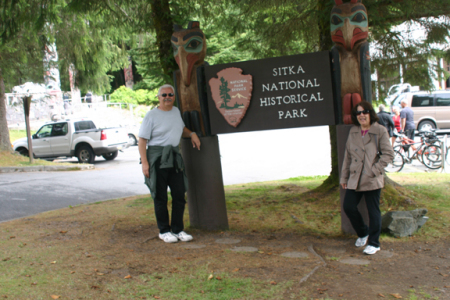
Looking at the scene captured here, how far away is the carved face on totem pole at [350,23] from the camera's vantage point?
474cm

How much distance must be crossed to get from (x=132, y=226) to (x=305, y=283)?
3.01 m

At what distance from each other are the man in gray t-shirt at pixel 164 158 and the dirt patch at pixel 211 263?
260mm

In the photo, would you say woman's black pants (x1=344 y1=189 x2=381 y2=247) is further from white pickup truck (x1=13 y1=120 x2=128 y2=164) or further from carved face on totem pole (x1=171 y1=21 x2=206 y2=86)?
white pickup truck (x1=13 y1=120 x2=128 y2=164)

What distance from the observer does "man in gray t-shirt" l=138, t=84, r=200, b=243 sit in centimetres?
499

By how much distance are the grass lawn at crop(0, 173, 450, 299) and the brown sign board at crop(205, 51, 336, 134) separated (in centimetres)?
142

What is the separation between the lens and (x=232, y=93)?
5.34m

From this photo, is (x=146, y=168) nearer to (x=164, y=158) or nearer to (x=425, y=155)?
(x=164, y=158)

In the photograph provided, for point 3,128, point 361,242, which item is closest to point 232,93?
point 361,242

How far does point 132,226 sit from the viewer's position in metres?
6.02

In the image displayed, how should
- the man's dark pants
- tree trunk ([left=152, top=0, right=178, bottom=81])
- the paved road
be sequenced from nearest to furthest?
1. the man's dark pants
2. tree trunk ([left=152, top=0, right=178, bottom=81])
3. the paved road

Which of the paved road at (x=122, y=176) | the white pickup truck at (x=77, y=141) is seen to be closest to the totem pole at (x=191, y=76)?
the paved road at (x=122, y=176)

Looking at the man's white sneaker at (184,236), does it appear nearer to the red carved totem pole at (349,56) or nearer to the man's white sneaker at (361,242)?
the man's white sneaker at (361,242)

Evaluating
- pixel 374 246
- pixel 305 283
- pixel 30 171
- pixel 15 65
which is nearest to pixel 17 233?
pixel 305 283

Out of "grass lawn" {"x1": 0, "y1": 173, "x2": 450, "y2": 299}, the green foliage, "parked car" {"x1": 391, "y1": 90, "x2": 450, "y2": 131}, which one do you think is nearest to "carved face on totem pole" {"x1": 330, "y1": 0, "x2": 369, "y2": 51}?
"grass lawn" {"x1": 0, "y1": 173, "x2": 450, "y2": 299}
